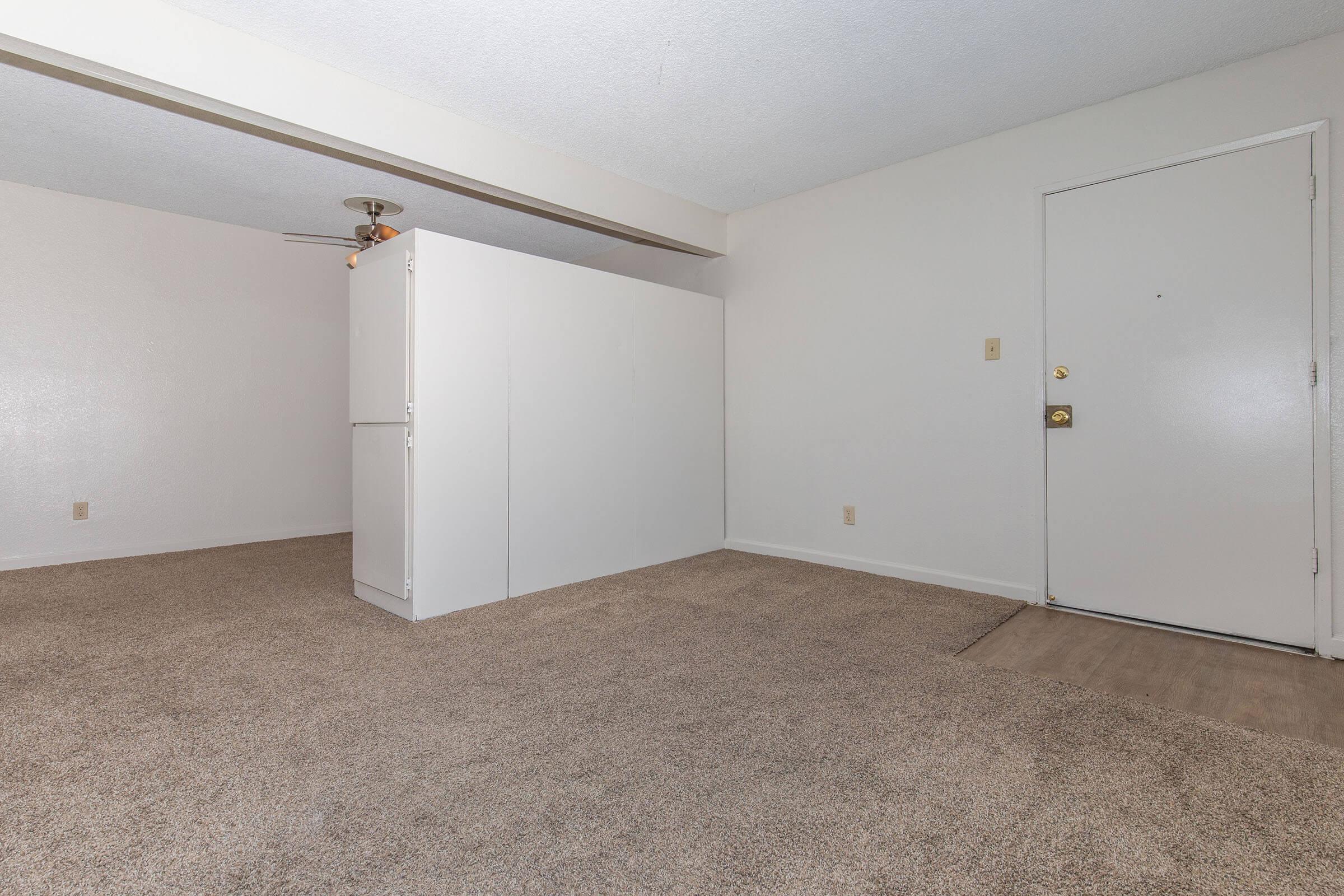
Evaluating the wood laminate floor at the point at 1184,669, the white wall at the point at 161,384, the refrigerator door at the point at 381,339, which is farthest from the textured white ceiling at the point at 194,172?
the wood laminate floor at the point at 1184,669

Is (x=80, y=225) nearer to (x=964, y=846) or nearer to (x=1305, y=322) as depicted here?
(x=964, y=846)

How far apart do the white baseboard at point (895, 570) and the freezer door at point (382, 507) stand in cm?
228

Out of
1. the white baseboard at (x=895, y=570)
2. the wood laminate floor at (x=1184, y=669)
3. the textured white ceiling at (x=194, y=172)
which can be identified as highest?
the textured white ceiling at (x=194, y=172)

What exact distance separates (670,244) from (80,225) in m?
3.75

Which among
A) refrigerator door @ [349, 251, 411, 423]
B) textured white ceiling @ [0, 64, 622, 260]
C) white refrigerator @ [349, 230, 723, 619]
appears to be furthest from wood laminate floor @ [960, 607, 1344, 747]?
textured white ceiling @ [0, 64, 622, 260]

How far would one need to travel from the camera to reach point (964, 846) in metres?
1.27

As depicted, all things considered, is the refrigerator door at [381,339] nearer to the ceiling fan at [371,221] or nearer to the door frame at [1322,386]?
the ceiling fan at [371,221]

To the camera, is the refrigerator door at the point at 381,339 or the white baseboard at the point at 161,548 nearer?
the refrigerator door at the point at 381,339

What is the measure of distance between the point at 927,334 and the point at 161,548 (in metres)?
5.17

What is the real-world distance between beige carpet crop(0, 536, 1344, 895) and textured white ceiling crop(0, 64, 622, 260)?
2.28 m

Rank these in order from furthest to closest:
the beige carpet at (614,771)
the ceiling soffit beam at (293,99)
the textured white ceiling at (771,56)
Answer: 1. the textured white ceiling at (771,56)
2. the ceiling soffit beam at (293,99)
3. the beige carpet at (614,771)

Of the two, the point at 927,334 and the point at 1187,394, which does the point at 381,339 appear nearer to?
the point at 927,334

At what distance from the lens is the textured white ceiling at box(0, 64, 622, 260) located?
279cm

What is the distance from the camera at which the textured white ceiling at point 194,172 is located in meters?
2.79
